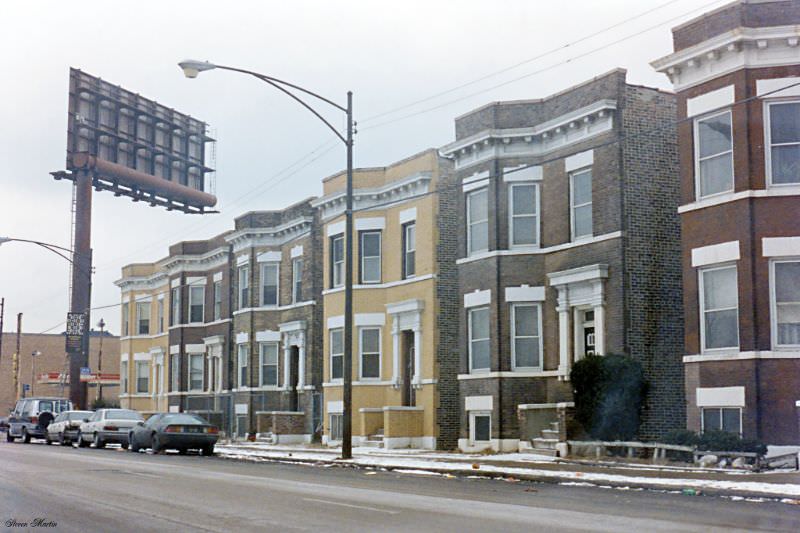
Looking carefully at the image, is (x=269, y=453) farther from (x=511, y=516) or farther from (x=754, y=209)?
(x=511, y=516)

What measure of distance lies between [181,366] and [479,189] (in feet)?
94.6

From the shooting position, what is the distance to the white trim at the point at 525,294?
3086 cm

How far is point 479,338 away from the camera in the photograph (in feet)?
107

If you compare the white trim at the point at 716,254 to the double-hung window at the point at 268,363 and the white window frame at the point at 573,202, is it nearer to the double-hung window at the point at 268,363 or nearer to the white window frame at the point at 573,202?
the white window frame at the point at 573,202

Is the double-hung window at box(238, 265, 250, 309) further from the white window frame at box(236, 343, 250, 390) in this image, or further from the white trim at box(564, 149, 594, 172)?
the white trim at box(564, 149, 594, 172)

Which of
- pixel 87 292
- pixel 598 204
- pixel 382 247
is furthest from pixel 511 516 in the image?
pixel 87 292

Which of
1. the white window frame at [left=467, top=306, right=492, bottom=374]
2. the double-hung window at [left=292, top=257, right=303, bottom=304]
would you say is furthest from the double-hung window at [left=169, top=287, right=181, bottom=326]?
the white window frame at [left=467, top=306, right=492, bottom=374]

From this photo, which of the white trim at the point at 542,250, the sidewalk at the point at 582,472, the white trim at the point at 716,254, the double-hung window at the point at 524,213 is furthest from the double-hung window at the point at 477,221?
the white trim at the point at 716,254

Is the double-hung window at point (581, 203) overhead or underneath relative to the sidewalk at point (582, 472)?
overhead

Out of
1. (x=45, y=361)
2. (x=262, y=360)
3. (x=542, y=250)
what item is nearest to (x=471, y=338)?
(x=542, y=250)

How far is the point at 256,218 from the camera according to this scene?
159 ft

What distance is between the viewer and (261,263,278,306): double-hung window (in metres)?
47.7

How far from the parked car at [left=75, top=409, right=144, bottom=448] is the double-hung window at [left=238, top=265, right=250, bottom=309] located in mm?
10442

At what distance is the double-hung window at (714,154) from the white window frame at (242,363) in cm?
2771
